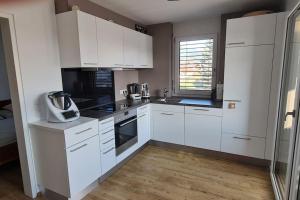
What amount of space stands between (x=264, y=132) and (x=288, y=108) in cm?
63

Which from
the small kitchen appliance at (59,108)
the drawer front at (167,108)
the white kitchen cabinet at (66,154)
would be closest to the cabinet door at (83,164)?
the white kitchen cabinet at (66,154)

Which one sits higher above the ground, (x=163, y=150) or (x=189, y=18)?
(x=189, y=18)

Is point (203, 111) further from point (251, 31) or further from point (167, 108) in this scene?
point (251, 31)

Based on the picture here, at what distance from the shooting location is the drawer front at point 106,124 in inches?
86.7

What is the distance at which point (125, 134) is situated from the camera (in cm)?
272

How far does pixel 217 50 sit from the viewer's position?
130 inches

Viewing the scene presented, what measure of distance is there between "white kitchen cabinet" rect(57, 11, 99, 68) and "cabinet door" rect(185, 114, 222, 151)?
71.4 inches

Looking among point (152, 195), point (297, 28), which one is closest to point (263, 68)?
point (297, 28)

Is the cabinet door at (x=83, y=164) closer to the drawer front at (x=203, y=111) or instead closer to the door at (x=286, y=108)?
the drawer front at (x=203, y=111)

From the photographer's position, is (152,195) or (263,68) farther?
(263,68)

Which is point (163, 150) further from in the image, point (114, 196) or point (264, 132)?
point (264, 132)

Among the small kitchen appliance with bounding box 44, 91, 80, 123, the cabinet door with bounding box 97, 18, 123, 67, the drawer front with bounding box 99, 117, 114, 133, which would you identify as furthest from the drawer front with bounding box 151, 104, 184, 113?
the small kitchen appliance with bounding box 44, 91, 80, 123

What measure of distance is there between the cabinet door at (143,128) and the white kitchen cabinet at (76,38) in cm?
126

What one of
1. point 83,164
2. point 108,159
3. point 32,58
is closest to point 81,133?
point 83,164
